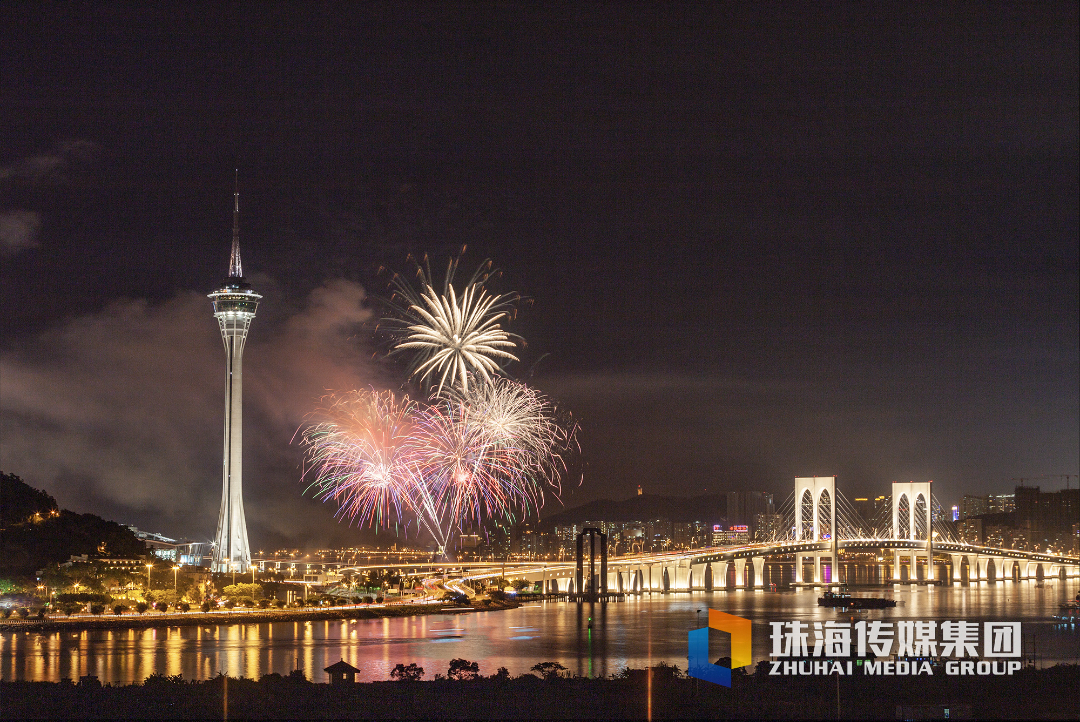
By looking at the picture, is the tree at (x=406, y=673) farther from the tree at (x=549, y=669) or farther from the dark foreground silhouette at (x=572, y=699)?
the tree at (x=549, y=669)

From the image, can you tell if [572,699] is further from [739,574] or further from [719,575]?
[739,574]

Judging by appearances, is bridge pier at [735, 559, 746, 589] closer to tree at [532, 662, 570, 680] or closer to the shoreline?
the shoreline

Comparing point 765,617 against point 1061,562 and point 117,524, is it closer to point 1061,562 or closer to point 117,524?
point 117,524

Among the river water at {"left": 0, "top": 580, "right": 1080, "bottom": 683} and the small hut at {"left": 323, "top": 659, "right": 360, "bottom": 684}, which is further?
the river water at {"left": 0, "top": 580, "right": 1080, "bottom": 683}

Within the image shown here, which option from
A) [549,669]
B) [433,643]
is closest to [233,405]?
[433,643]

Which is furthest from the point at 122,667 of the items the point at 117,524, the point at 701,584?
the point at 701,584

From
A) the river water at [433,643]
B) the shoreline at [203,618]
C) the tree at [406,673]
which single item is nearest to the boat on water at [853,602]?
the river water at [433,643]

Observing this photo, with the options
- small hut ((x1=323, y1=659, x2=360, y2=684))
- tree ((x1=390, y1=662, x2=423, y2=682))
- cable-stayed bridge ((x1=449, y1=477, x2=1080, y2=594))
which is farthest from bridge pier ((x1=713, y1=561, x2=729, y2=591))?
small hut ((x1=323, y1=659, x2=360, y2=684))
